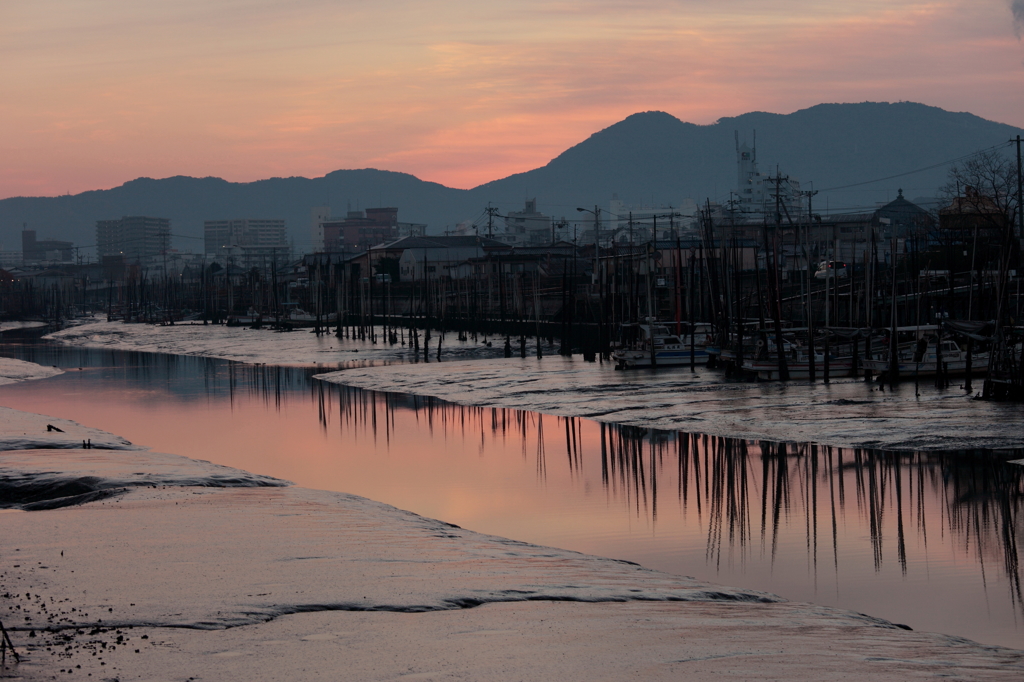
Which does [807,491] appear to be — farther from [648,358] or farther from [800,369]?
[648,358]

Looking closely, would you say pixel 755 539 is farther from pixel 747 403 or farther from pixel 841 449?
pixel 747 403

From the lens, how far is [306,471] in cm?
2308

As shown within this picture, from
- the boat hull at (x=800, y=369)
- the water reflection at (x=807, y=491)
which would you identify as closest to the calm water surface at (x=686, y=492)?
the water reflection at (x=807, y=491)

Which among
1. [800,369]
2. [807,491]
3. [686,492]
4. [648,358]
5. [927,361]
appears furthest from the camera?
[648,358]

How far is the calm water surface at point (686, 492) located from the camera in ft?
42.9

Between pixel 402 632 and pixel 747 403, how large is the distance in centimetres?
2314

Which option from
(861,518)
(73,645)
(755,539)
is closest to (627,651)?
(73,645)

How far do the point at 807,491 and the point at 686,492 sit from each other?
2230 millimetres

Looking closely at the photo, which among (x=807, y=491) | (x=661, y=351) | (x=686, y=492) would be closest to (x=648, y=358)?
(x=661, y=351)

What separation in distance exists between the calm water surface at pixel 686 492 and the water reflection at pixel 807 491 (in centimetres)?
5

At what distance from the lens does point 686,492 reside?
1914 centimetres

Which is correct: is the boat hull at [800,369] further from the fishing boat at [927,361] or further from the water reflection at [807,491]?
the water reflection at [807,491]

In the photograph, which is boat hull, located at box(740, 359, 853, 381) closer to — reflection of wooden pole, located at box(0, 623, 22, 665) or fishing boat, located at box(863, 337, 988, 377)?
fishing boat, located at box(863, 337, 988, 377)

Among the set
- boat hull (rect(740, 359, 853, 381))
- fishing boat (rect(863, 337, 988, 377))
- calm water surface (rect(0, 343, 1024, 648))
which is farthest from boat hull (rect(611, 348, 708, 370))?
calm water surface (rect(0, 343, 1024, 648))
